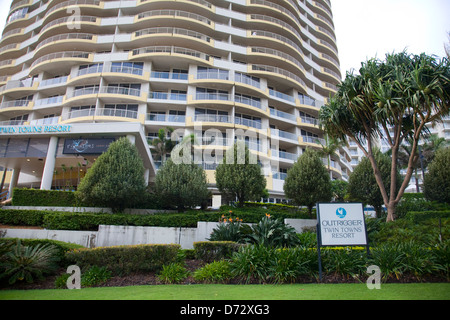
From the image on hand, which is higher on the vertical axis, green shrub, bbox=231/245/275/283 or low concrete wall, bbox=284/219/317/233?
low concrete wall, bbox=284/219/317/233

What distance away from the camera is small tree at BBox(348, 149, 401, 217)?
77.0ft

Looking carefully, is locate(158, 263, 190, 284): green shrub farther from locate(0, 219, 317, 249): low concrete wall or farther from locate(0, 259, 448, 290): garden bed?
locate(0, 219, 317, 249): low concrete wall

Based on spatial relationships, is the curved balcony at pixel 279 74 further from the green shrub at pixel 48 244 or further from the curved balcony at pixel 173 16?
the green shrub at pixel 48 244

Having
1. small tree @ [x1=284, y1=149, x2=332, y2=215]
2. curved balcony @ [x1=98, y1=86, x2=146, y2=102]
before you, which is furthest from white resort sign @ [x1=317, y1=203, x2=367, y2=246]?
curved balcony @ [x1=98, y1=86, x2=146, y2=102]

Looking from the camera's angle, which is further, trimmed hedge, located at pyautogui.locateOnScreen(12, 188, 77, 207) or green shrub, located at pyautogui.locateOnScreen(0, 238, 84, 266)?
trimmed hedge, located at pyautogui.locateOnScreen(12, 188, 77, 207)

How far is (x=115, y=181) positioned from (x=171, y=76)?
22.1 meters

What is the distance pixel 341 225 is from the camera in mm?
7676

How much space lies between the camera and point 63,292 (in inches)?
243

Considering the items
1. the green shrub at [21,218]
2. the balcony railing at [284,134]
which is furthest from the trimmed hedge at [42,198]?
the balcony railing at [284,134]

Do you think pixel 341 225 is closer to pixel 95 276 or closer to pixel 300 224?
pixel 95 276

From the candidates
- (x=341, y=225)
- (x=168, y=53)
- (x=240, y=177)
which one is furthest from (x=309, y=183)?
(x=168, y=53)

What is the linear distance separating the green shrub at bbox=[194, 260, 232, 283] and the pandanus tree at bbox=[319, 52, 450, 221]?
43.7 ft
